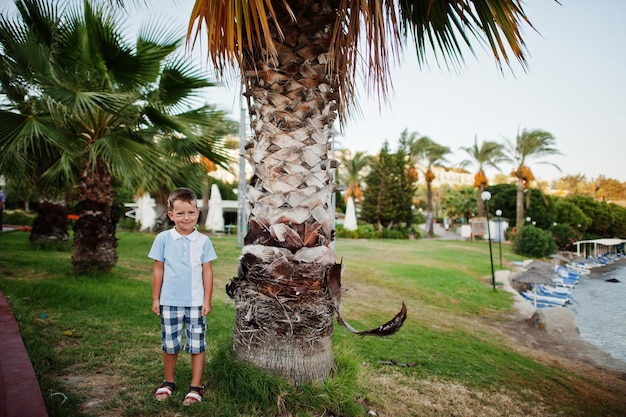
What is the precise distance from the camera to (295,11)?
3025mm

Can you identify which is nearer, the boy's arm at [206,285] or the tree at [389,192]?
the boy's arm at [206,285]

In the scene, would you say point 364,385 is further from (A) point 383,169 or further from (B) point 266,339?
(A) point 383,169

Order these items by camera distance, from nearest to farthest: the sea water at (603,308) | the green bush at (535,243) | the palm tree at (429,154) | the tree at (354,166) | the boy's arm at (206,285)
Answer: the boy's arm at (206,285)
the sea water at (603,308)
the green bush at (535,243)
the palm tree at (429,154)
the tree at (354,166)

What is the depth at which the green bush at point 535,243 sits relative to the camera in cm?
2536

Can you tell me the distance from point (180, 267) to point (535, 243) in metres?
27.7

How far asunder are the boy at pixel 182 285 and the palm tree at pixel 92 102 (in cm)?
437

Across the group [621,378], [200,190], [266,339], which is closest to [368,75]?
[266,339]

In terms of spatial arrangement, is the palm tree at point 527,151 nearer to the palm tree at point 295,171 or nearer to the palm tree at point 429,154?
the palm tree at point 429,154

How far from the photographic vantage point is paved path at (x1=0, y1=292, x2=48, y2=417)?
183cm

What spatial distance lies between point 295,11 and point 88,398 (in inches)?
126

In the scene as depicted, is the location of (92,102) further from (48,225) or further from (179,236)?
(48,225)

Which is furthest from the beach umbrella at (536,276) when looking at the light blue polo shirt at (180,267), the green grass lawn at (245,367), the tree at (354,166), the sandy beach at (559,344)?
the tree at (354,166)

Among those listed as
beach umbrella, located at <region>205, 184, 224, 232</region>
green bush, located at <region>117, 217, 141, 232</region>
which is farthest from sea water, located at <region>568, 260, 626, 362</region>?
green bush, located at <region>117, 217, 141, 232</region>

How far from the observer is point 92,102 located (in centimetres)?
611
